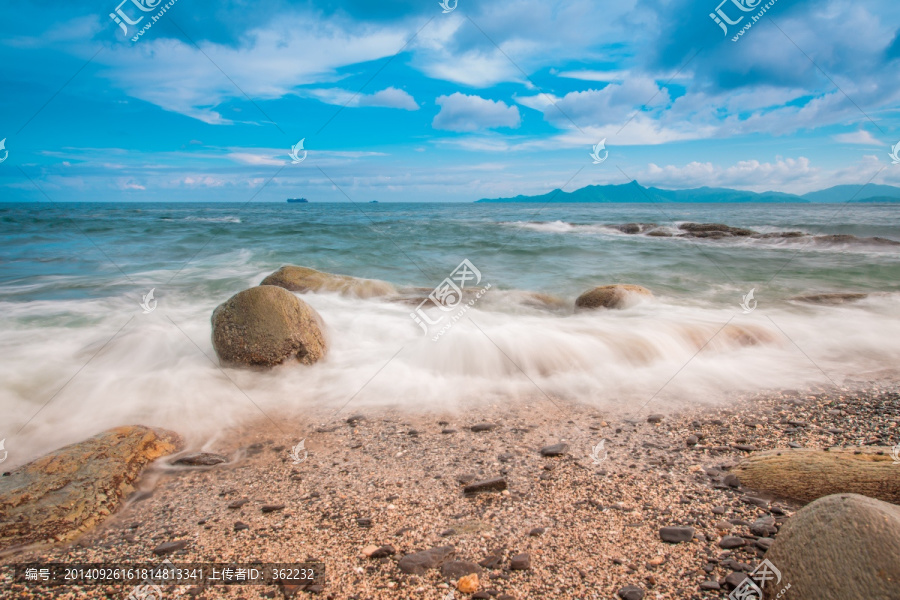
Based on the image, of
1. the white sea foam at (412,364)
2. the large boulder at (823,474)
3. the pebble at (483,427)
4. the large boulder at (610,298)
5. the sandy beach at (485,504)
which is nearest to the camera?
the sandy beach at (485,504)

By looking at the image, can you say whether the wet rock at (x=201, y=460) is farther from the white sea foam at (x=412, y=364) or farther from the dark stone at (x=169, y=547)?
the dark stone at (x=169, y=547)

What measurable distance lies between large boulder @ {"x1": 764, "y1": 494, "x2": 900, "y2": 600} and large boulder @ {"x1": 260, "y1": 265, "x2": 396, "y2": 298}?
33.9 ft

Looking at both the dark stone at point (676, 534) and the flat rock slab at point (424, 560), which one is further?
the dark stone at point (676, 534)

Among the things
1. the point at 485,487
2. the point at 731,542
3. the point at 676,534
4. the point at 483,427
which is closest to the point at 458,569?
the point at 485,487

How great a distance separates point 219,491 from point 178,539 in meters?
0.67

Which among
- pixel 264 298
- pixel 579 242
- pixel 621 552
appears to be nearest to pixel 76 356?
pixel 264 298

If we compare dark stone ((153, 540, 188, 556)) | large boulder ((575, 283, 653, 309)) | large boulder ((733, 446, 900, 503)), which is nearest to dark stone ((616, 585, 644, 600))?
large boulder ((733, 446, 900, 503))

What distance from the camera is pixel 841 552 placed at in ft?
7.95

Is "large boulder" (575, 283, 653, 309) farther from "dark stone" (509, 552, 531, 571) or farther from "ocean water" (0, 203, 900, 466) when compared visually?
"dark stone" (509, 552, 531, 571)

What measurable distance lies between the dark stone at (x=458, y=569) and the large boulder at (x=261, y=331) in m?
4.76

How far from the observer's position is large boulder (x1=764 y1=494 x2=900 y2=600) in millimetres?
2287

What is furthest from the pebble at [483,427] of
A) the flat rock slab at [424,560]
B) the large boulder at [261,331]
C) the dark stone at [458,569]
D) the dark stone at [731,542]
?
the large boulder at [261,331]

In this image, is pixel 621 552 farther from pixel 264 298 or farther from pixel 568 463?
pixel 264 298

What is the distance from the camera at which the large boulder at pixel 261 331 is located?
22.8 feet
